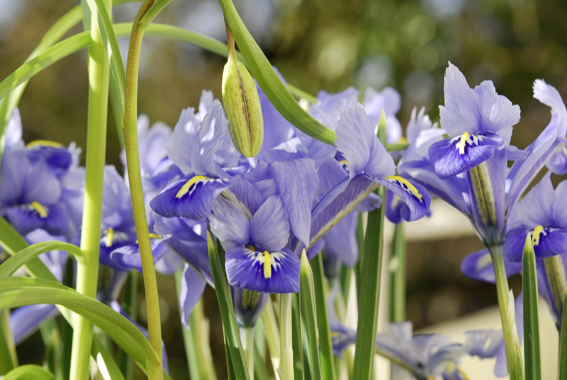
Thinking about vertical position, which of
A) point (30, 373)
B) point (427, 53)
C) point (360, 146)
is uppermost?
point (427, 53)

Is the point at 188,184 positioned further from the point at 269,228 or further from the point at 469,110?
the point at 469,110

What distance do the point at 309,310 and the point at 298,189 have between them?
2.5 inches

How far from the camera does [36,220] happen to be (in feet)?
1.14

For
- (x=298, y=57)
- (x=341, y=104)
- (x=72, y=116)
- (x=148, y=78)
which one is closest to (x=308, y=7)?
(x=298, y=57)

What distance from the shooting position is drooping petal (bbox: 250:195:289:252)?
0.23 m

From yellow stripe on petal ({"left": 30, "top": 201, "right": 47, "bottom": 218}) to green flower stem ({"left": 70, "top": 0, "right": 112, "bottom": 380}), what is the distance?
114 mm

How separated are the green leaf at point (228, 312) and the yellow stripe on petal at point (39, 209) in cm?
18

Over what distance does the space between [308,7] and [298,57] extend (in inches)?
13.6

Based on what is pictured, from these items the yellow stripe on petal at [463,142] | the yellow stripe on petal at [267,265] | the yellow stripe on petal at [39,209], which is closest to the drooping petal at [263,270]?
the yellow stripe on petal at [267,265]

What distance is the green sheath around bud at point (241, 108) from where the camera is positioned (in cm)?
21

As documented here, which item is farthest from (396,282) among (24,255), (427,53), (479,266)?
(427,53)

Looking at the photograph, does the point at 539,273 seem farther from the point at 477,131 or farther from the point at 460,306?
the point at 460,306

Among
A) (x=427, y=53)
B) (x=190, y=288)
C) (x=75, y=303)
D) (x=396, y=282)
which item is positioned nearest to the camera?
(x=75, y=303)

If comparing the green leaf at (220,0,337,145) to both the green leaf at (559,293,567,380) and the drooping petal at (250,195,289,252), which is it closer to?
the drooping petal at (250,195,289,252)
